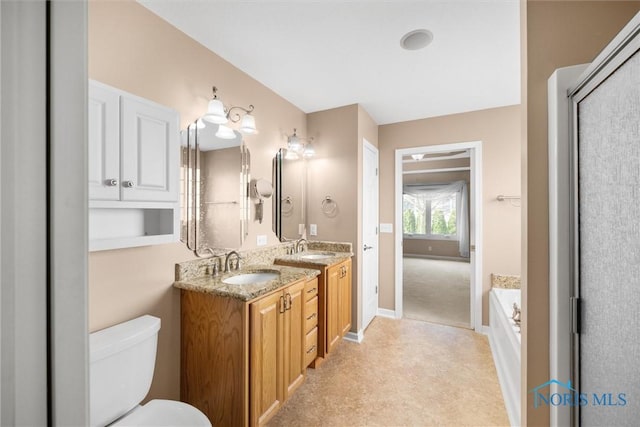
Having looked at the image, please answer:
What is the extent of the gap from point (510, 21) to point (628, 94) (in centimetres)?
129

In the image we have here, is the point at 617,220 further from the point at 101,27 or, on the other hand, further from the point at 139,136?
the point at 101,27

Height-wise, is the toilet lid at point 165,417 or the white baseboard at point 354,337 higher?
the toilet lid at point 165,417

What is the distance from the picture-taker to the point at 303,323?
6.20 ft

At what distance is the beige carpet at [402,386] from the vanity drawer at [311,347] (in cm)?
19

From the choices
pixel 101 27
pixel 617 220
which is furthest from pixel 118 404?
pixel 617 220

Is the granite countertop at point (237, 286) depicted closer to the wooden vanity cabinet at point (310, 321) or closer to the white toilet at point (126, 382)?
the wooden vanity cabinet at point (310, 321)

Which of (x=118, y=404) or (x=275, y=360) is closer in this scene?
(x=118, y=404)

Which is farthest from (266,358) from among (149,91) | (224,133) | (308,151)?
(308,151)

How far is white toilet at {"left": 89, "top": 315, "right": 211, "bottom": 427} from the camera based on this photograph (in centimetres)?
111

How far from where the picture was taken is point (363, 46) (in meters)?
1.82

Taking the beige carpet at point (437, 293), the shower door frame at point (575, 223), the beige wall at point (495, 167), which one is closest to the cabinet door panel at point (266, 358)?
the shower door frame at point (575, 223)

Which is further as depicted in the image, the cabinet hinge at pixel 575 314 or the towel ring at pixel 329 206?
the towel ring at pixel 329 206

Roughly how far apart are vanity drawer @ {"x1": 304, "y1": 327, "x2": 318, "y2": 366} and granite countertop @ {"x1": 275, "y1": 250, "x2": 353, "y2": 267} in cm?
54

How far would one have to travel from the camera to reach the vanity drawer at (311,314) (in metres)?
1.95
